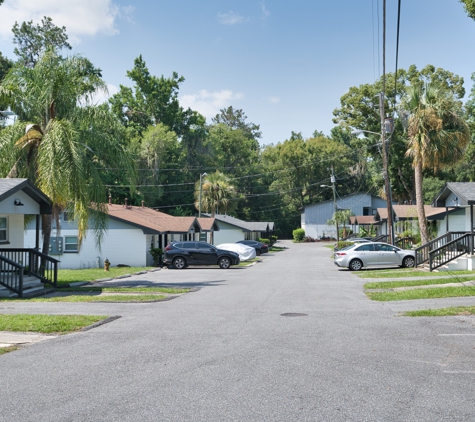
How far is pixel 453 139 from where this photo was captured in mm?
30484

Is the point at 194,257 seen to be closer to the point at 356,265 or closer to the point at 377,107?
the point at 356,265

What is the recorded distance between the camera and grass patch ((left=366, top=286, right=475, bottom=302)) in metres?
16.6

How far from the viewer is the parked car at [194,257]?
3531 cm

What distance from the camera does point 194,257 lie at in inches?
1400

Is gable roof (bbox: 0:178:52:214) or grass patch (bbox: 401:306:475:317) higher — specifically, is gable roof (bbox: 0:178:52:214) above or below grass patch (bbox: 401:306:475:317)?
above

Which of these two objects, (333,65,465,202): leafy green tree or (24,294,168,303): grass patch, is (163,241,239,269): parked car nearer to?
(24,294,168,303): grass patch

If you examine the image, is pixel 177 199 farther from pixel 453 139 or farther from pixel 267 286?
pixel 267 286

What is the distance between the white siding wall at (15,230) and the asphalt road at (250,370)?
10.7 m

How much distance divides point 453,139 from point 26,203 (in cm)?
2178

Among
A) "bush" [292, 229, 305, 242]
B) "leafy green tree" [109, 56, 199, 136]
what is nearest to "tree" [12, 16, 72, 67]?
"leafy green tree" [109, 56, 199, 136]

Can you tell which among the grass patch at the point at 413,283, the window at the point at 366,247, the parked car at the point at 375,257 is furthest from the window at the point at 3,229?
the window at the point at 366,247

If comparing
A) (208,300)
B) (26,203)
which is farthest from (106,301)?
(26,203)

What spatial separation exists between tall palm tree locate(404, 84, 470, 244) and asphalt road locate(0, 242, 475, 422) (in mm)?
18821

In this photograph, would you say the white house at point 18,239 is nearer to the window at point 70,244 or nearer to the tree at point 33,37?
the window at point 70,244
